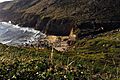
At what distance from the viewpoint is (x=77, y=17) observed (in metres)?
155

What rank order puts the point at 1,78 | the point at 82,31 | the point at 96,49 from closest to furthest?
the point at 1,78
the point at 96,49
the point at 82,31

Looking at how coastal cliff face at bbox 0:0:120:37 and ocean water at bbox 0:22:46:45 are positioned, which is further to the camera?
coastal cliff face at bbox 0:0:120:37

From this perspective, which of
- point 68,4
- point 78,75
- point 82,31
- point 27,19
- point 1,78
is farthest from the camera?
point 27,19

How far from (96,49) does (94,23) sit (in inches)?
1667

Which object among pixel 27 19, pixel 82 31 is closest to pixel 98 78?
pixel 82 31

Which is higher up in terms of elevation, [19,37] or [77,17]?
[77,17]

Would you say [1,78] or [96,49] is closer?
[1,78]

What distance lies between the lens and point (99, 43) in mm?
105312

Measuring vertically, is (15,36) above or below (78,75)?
below

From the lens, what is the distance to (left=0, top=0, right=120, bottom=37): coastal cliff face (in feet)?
459

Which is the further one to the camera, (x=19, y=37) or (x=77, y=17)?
(x=77, y=17)

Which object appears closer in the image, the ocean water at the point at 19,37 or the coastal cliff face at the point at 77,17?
the ocean water at the point at 19,37

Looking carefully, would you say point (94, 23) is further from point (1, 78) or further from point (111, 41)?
point (1, 78)

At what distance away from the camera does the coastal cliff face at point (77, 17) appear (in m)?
140
